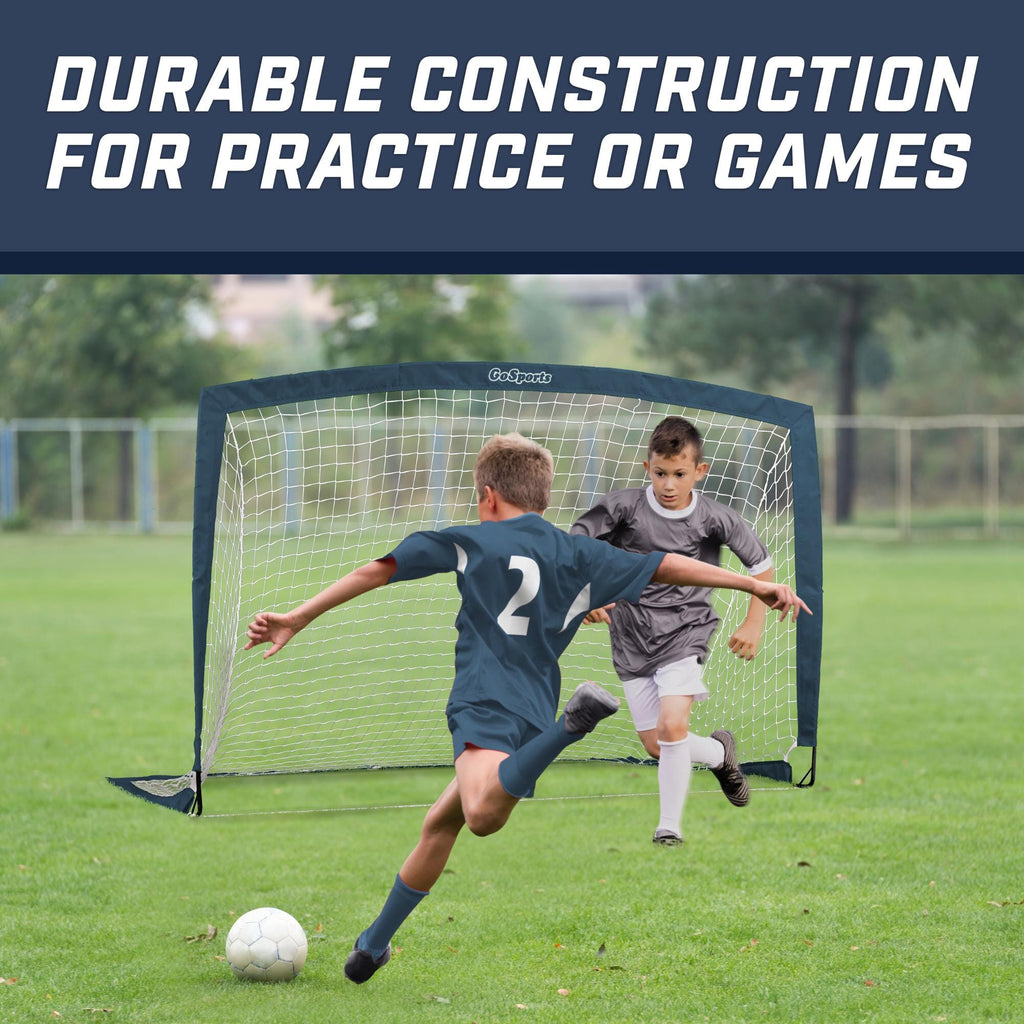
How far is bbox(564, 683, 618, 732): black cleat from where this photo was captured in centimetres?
430

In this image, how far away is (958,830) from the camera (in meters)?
8.12

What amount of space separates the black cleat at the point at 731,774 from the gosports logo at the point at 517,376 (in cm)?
158

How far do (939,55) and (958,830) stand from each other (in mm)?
4151

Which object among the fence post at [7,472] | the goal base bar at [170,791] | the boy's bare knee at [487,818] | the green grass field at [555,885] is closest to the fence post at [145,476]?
the fence post at [7,472]

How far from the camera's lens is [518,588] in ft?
16.3

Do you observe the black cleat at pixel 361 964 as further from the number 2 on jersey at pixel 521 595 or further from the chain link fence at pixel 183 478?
the chain link fence at pixel 183 478

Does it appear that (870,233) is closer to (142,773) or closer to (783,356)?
(142,773)

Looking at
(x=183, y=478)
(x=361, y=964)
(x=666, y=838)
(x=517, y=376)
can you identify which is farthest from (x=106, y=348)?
(x=361, y=964)

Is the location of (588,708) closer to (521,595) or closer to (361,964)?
(521,595)

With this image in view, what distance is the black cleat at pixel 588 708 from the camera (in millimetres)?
4301

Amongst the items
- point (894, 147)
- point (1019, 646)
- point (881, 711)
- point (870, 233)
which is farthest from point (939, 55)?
point (1019, 646)

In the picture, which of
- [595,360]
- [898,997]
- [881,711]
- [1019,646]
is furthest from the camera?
[595,360]

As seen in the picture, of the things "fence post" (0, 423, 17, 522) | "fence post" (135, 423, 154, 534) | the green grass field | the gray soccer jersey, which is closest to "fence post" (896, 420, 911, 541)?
"fence post" (135, 423, 154, 534)

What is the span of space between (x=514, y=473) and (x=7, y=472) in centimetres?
2930
